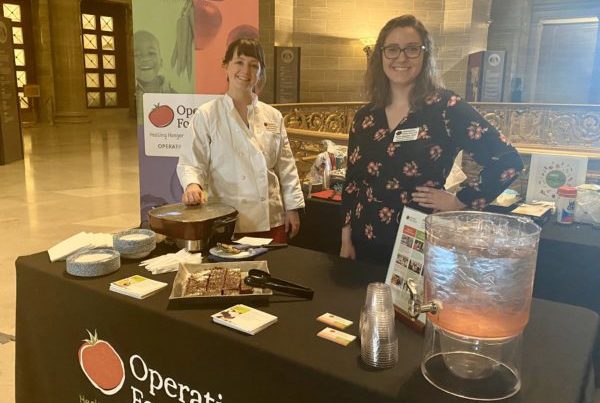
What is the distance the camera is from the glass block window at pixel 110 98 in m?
17.1

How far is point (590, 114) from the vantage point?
7.72m

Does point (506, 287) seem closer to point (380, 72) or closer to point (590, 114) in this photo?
point (380, 72)

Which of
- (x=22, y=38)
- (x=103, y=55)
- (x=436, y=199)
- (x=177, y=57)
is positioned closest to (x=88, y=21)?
(x=103, y=55)

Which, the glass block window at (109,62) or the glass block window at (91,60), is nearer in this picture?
the glass block window at (91,60)

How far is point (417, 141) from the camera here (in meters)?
1.84

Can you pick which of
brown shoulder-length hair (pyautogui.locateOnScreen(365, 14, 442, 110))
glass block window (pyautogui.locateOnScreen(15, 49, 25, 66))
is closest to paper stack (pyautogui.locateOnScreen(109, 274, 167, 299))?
brown shoulder-length hair (pyautogui.locateOnScreen(365, 14, 442, 110))

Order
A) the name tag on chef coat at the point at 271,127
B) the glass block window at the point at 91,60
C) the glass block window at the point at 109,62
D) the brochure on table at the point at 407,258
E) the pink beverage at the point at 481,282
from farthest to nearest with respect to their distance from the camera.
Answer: the glass block window at the point at 109,62 < the glass block window at the point at 91,60 < the name tag on chef coat at the point at 271,127 < the brochure on table at the point at 407,258 < the pink beverage at the point at 481,282

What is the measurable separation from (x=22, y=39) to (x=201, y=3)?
544 inches

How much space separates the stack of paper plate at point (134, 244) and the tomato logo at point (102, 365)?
33cm

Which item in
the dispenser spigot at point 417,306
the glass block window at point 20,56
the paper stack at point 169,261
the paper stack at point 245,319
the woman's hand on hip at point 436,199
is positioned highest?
the glass block window at point 20,56

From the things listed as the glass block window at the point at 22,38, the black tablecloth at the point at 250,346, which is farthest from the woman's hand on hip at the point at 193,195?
the glass block window at the point at 22,38

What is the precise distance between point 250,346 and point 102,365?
23.2 inches

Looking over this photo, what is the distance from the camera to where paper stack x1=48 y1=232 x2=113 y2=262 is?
1.85m

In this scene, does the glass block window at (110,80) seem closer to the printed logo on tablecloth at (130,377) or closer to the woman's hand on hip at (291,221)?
the woman's hand on hip at (291,221)
